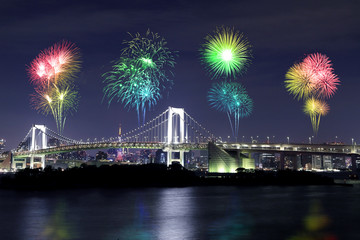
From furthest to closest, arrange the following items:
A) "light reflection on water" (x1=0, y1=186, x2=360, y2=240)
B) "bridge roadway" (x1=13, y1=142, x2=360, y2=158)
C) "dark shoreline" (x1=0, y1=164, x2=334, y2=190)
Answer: "bridge roadway" (x1=13, y1=142, x2=360, y2=158) < "dark shoreline" (x1=0, y1=164, x2=334, y2=190) < "light reflection on water" (x1=0, y1=186, x2=360, y2=240)

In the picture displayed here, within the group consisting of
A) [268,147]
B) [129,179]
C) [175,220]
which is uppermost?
[268,147]

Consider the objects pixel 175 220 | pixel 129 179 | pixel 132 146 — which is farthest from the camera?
pixel 132 146

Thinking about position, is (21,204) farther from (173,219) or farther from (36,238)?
(36,238)

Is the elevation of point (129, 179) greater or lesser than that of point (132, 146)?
lesser

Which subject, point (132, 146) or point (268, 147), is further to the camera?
point (132, 146)

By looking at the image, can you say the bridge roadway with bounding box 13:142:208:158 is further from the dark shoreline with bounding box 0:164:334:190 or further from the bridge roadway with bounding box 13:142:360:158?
the dark shoreline with bounding box 0:164:334:190

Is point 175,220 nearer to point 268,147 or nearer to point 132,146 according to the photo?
point 268,147

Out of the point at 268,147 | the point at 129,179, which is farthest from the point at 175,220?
the point at 268,147

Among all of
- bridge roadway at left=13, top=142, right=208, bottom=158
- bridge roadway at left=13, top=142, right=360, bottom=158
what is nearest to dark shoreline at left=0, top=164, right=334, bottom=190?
bridge roadway at left=13, top=142, right=360, bottom=158

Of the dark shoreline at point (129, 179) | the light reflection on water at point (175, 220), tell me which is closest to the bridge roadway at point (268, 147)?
the dark shoreline at point (129, 179)
